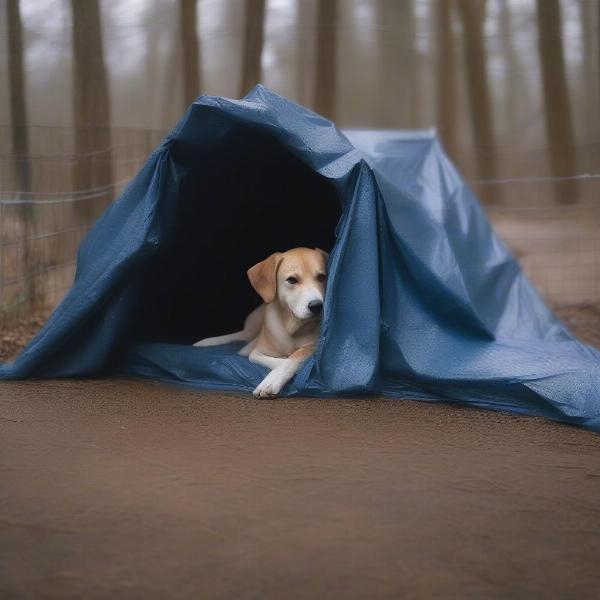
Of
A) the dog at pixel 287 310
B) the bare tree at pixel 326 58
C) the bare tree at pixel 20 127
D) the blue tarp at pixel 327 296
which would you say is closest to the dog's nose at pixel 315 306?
the dog at pixel 287 310

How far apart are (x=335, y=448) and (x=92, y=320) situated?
184cm

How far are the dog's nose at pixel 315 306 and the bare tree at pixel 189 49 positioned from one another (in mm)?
5396

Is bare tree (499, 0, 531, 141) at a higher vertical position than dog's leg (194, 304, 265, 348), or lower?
higher

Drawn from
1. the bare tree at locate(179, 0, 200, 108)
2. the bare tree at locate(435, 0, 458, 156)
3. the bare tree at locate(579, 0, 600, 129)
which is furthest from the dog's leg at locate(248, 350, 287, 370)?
the bare tree at locate(579, 0, 600, 129)

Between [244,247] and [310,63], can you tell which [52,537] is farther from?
[310,63]

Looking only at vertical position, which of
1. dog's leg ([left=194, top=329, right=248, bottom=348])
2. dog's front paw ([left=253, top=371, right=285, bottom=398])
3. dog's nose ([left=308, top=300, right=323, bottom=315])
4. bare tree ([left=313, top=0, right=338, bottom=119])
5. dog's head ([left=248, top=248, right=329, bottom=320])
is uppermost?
bare tree ([left=313, top=0, right=338, bottom=119])

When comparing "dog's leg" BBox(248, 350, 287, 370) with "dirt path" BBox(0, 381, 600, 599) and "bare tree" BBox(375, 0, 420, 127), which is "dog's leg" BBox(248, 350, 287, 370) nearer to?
"dirt path" BBox(0, 381, 600, 599)

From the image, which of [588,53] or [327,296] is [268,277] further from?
[588,53]

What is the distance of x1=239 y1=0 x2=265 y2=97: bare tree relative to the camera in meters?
9.29

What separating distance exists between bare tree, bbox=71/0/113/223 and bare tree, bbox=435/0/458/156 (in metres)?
4.69

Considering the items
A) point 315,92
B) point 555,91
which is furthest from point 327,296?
point 555,91

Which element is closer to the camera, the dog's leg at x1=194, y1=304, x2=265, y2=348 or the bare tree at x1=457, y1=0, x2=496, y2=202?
the dog's leg at x1=194, y1=304, x2=265, y2=348

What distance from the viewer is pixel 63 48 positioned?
25.5ft

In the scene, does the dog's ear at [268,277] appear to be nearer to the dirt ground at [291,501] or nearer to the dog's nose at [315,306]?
the dog's nose at [315,306]
